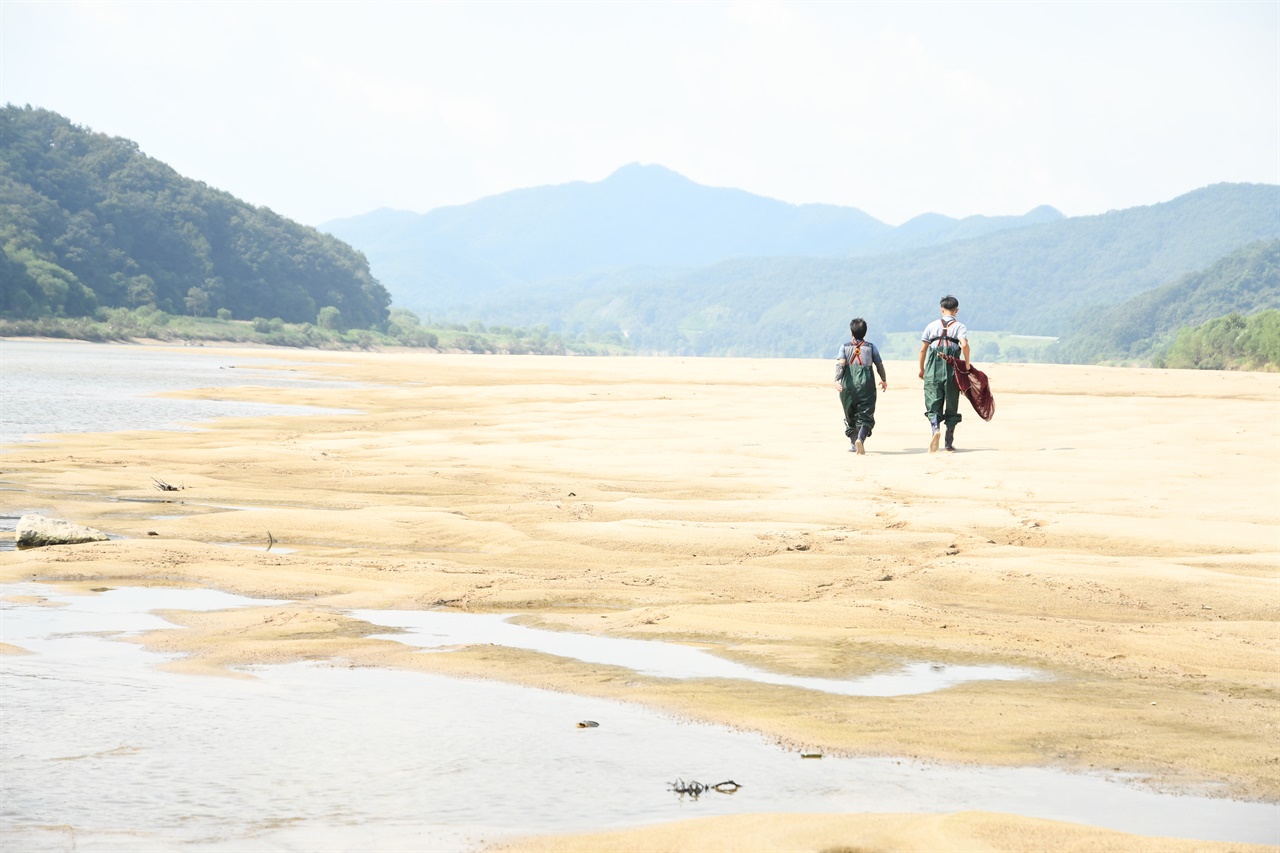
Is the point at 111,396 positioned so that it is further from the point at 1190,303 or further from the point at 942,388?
the point at 1190,303

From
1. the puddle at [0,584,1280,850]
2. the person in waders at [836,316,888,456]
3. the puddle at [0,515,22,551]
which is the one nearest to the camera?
the puddle at [0,584,1280,850]

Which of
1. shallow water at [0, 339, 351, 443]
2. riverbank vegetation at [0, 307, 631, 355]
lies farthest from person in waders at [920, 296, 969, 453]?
riverbank vegetation at [0, 307, 631, 355]

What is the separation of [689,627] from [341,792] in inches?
130

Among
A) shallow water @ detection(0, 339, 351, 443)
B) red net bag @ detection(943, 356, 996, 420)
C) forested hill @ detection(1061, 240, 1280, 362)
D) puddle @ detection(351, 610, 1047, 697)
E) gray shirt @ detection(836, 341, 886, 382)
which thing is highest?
forested hill @ detection(1061, 240, 1280, 362)

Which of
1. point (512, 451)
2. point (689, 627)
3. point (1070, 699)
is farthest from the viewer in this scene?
point (512, 451)

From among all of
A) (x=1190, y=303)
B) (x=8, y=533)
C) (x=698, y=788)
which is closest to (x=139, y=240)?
(x=8, y=533)

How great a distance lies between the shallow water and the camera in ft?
77.4

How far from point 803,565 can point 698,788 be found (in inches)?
191

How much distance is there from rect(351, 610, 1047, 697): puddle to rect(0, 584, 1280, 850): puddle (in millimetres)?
808

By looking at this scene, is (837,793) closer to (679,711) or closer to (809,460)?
(679,711)

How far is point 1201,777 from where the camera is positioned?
16.8 ft

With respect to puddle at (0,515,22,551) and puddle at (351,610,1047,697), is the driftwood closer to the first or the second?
puddle at (351,610,1047,697)

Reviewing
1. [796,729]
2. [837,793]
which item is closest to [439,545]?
[796,729]

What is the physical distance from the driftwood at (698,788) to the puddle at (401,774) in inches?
1.6
